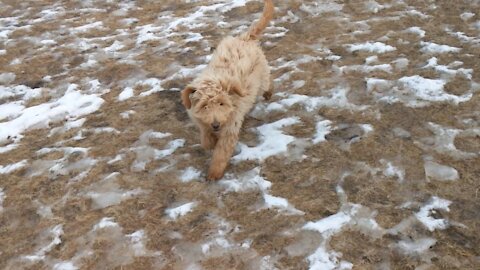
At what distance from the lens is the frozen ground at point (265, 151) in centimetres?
422

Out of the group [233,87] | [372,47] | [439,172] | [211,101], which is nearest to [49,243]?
[211,101]

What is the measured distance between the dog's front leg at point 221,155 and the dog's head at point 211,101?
0.19 meters

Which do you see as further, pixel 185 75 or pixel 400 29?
pixel 400 29

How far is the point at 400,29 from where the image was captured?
26.6 feet

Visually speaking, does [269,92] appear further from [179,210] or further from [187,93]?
[179,210]

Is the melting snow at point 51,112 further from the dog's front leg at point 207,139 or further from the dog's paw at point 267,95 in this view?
the dog's paw at point 267,95

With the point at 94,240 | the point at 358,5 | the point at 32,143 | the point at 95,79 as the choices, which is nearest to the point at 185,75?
the point at 95,79

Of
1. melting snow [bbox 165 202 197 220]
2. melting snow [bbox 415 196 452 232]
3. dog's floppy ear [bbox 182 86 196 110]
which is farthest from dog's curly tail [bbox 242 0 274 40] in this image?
melting snow [bbox 415 196 452 232]

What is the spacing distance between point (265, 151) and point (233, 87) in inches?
36.9

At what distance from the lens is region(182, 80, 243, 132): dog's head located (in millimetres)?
4789

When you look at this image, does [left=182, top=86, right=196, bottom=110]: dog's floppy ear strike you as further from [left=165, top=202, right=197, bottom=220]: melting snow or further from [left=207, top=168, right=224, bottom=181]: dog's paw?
[left=165, top=202, right=197, bottom=220]: melting snow

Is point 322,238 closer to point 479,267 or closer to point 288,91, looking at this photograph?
point 479,267

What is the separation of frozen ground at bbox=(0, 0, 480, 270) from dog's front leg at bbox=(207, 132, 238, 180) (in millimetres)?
110

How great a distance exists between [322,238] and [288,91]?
114 inches
